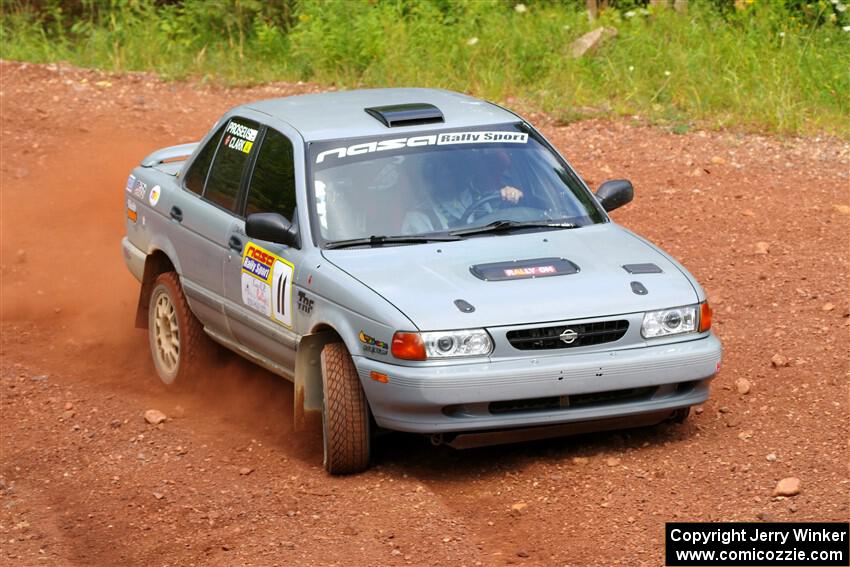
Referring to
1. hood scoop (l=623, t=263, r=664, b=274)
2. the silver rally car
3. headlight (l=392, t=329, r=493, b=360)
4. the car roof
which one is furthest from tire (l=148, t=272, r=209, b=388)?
hood scoop (l=623, t=263, r=664, b=274)

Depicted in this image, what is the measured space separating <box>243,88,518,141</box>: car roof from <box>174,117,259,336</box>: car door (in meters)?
0.26

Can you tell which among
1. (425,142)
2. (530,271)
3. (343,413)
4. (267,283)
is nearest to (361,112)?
(425,142)

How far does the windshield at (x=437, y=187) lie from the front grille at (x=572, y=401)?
1.12 metres

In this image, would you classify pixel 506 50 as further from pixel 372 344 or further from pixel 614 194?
pixel 372 344

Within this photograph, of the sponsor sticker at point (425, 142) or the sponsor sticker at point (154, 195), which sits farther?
the sponsor sticker at point (154, 195)

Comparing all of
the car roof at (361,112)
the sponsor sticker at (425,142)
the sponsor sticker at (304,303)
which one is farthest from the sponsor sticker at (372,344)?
the car roof at (361,112)

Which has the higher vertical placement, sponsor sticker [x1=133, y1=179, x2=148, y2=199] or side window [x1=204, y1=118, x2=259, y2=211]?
side window [x1=204, y1=118, x2=259, y2=211]

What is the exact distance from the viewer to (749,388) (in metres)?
7.67

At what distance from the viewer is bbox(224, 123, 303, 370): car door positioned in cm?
719

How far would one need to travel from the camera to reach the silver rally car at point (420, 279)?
632 cm

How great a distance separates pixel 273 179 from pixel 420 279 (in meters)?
1.39

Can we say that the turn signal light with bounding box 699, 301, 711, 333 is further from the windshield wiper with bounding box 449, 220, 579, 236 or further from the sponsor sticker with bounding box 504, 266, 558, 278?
the windshield wiper with bounding box 449, 220, 579, 236

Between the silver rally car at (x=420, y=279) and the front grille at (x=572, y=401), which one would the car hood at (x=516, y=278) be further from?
the front grille at (x=572, y=401)

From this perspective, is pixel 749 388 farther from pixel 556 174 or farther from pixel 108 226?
pixel 108 226
